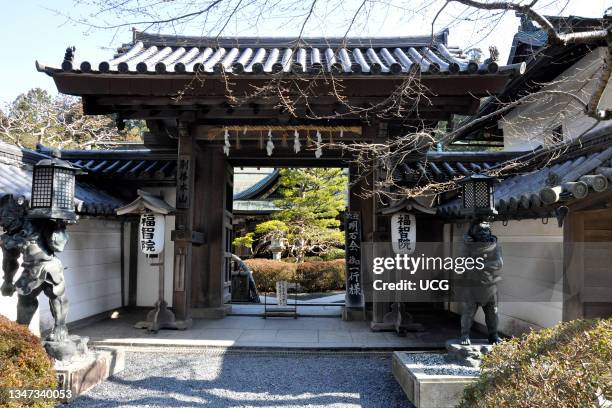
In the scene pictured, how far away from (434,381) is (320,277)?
11287mm

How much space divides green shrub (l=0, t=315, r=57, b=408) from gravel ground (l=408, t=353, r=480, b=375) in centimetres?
370

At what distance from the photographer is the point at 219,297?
29.2ft

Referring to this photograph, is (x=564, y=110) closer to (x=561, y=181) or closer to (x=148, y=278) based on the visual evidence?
(x=561, y=181)

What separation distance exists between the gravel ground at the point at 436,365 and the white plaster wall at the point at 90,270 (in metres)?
5.67

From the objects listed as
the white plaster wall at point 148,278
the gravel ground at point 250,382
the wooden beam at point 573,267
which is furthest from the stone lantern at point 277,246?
the wooden beam at point 573,267

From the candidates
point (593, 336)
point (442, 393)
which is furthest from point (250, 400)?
point (593, 336)

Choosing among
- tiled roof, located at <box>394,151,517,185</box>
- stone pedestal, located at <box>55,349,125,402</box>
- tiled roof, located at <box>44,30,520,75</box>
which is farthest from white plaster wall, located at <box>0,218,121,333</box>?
tiled roof, located at <box>394,151,517,185</box>

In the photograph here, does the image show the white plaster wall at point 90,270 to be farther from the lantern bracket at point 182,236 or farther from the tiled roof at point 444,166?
the tiled roof at point 444,166

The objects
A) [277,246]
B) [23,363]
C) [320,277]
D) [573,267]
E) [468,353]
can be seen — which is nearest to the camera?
[23,363]

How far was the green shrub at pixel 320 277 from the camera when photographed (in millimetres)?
15578

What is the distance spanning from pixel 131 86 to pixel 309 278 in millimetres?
10429

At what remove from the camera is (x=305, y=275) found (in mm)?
15633

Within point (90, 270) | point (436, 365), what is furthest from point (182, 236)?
point (436, 365)

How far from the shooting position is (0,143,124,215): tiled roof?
6575 mm
